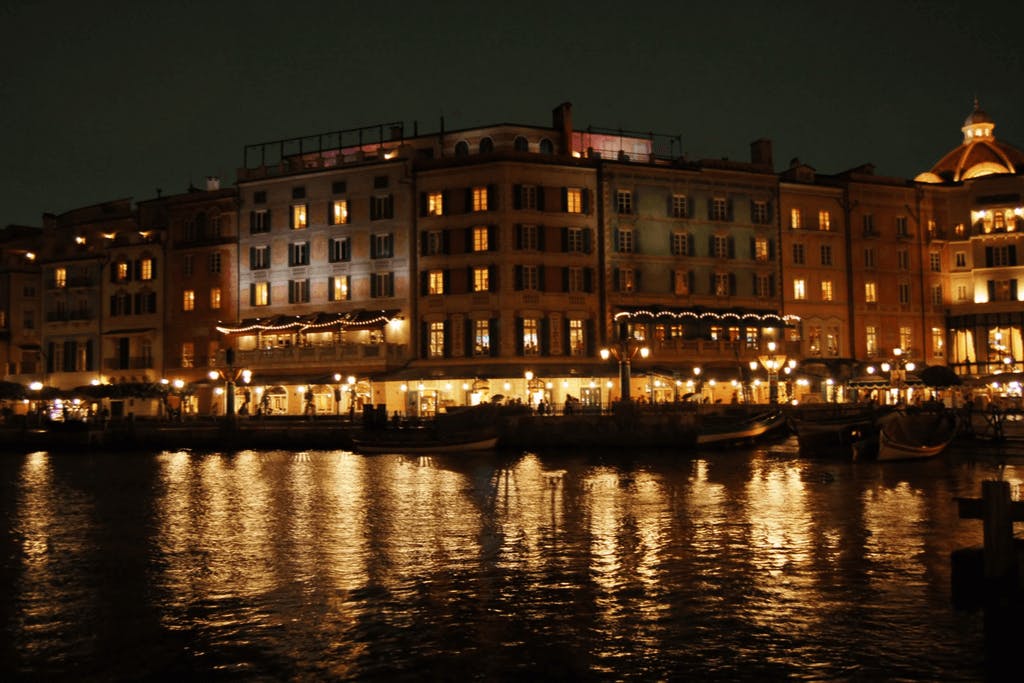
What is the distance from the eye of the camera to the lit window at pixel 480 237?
63719mm

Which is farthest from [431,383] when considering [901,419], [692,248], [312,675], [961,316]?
[312,675]

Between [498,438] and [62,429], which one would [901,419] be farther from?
[62,429]

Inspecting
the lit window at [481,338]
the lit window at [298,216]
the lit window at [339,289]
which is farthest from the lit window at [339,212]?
the lit window at [481,338]

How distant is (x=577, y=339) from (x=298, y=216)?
70.3 ft

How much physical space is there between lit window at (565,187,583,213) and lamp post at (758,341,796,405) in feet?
51.5

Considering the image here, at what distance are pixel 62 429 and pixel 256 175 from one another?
71.2ft

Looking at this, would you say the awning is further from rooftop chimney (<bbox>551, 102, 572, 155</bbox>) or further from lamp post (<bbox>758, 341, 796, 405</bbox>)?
lamp post (<bbox>758, 341, 796, 405</bbox>)

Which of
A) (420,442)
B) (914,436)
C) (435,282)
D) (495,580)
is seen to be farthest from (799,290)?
(495,580)

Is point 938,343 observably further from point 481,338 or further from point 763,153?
point 481,338

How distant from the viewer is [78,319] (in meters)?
76.8

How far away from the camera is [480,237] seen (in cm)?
6388

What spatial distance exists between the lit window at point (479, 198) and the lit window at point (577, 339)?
948 centimetres

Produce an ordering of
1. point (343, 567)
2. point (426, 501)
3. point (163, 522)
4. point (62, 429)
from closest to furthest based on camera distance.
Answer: point (343, 567)
point (163, 522)
point (426, 501)
point (62, 429)

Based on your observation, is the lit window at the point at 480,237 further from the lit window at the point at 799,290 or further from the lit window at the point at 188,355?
the lit window at the point at 188,355
